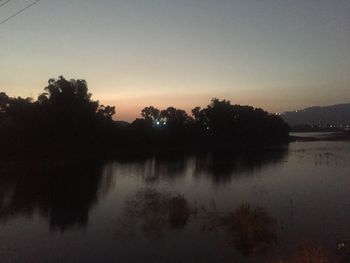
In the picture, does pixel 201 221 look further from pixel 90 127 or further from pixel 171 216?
pixel 90 127

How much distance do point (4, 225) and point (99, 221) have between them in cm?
611

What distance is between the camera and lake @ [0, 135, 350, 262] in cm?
2206

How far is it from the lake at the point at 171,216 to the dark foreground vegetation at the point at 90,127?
1522 centimetres

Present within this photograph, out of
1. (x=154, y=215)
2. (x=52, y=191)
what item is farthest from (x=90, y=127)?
(x=154, y=215)

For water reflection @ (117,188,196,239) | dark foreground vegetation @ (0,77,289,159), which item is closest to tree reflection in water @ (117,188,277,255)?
water reflection @ (117,188,196,239)

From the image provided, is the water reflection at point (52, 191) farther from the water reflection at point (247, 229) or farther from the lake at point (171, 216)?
the water reflection at point (247, 229)

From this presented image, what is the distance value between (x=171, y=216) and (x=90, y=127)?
5216 centimetres

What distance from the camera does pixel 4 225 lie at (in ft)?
92.7

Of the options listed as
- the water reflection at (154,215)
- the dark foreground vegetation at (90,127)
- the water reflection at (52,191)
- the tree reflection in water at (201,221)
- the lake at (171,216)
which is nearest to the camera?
the lake at (171,216)

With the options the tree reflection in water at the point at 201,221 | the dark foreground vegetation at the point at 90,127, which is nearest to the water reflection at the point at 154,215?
the tree reflection in water at the point at 201,221

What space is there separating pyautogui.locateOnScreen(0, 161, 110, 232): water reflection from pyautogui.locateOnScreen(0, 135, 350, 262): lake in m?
0.10

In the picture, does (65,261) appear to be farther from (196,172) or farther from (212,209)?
(196,172)

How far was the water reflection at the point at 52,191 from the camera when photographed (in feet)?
103

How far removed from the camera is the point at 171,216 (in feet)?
92.4
